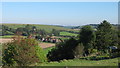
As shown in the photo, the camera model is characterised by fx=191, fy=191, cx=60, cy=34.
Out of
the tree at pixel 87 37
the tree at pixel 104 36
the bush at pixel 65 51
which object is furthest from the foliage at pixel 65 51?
the tree at pixel 104 36

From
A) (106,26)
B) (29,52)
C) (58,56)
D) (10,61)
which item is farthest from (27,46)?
(106,26)

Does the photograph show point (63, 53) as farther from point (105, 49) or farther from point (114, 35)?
point (114, 35)

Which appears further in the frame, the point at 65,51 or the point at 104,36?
the point at 65,51

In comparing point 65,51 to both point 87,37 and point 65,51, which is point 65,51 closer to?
point 65,51

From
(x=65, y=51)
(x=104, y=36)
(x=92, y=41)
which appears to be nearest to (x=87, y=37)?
(x=92, y=41)

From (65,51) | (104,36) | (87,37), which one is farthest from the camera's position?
(65,51)

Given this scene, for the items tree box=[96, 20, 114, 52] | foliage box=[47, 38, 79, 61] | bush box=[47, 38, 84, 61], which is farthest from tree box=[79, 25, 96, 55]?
foliage box=[47, 38, 79, 61]
